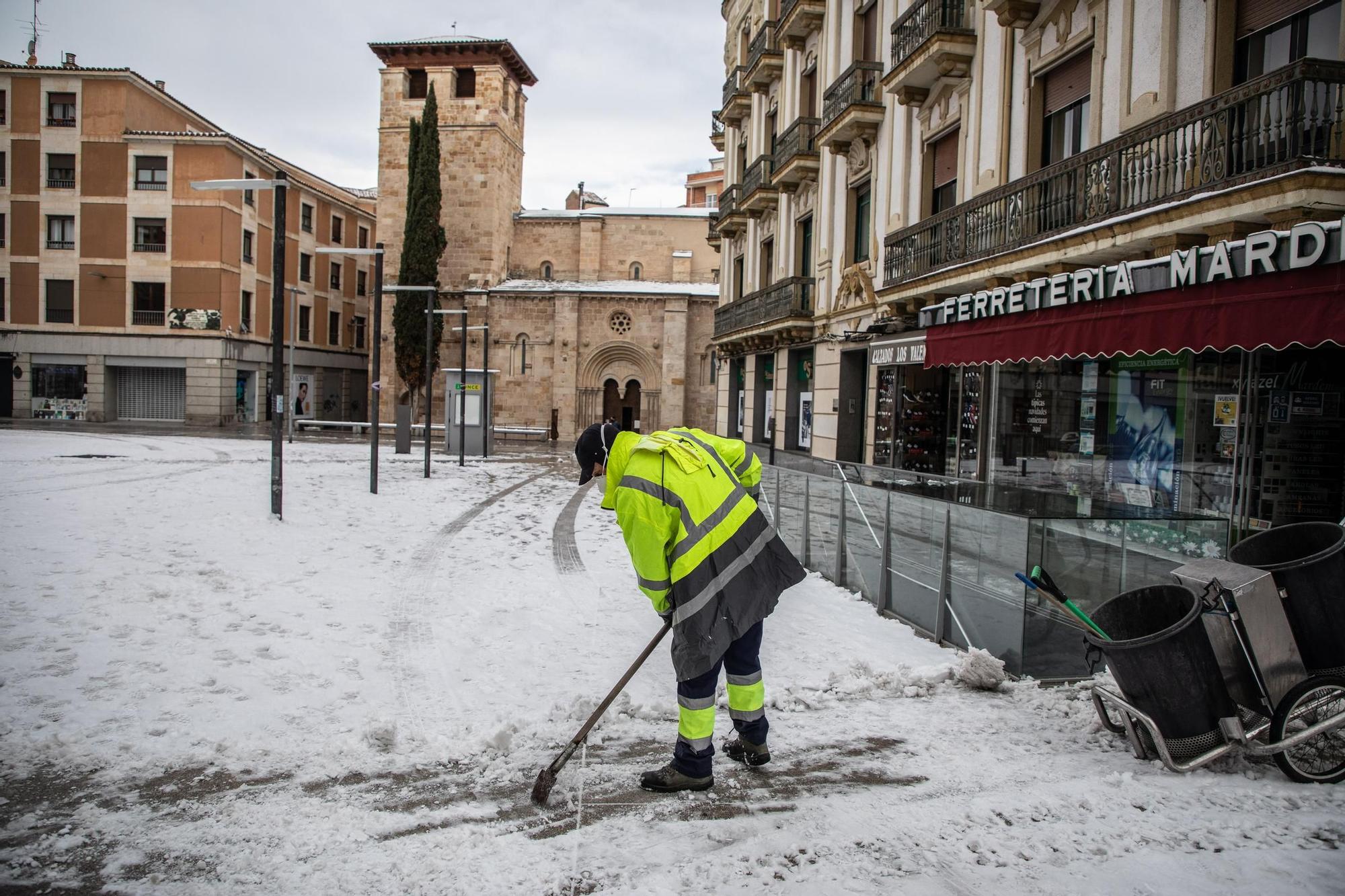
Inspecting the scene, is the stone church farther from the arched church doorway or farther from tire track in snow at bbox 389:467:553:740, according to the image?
tire track in snow at bbox 389:467:553:740

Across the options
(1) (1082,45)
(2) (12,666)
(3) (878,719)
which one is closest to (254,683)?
(2) (12,666)

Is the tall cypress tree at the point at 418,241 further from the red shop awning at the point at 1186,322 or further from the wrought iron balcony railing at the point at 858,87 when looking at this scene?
the red shop awning at the point at 1186,322

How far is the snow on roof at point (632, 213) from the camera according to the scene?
4381 cm

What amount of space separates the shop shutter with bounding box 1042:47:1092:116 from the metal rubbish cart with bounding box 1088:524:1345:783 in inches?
312

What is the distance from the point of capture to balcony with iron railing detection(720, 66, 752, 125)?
78.8 ft

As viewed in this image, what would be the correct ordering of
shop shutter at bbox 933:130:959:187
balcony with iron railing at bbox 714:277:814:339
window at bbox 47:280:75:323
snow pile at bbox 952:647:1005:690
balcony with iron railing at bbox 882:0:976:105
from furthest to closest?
window at bbox 47:280:75:323, balcony with iron railing at bbox 714:277:814:339, shop shutter at bbox 933:130:959:187, balcony with iron railing at bbox 882:0:976:105, snow pile at bbox 952:647:1005:690

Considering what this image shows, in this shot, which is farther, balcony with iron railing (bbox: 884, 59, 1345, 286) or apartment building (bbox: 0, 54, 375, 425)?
apartment building (bbox: 0, 54, 375, 425)

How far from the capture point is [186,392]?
36.4 m

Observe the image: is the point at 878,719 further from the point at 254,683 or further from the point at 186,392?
the point at 186,392

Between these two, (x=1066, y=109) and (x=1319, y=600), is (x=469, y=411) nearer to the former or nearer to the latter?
(x=1066, y=109)

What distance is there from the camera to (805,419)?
19.3m

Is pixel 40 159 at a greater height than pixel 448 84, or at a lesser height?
lesser

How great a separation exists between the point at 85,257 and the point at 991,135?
3784 centimetres

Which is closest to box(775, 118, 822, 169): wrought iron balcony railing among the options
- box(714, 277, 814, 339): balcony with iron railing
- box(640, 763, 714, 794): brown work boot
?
box(714, 277, 814, 339): balcony with iron railing
